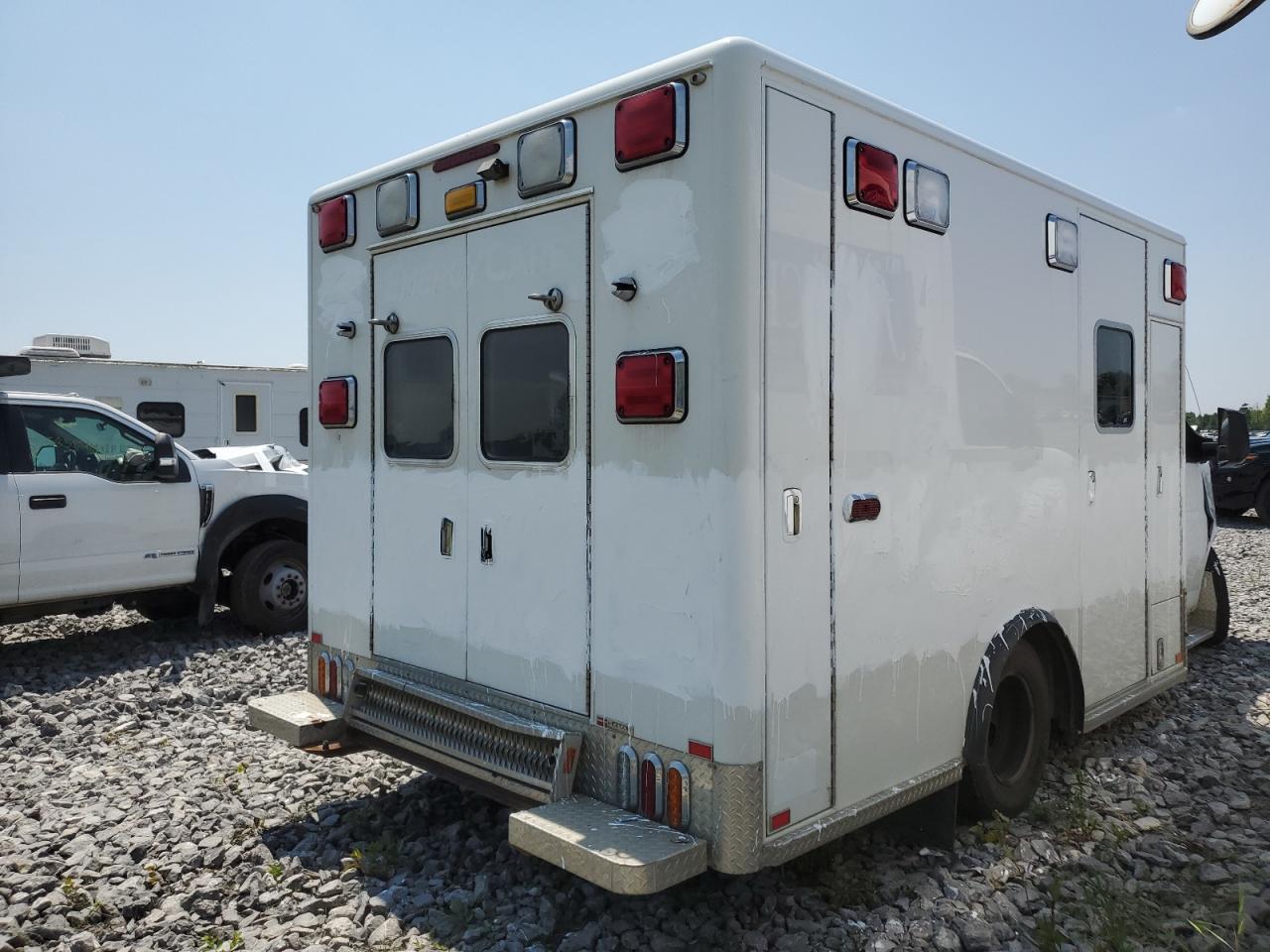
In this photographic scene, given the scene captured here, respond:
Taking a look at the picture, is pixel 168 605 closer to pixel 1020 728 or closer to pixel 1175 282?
pixel 1020 728

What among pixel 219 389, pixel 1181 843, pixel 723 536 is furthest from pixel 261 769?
pixel 219 389

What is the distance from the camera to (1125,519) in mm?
5051

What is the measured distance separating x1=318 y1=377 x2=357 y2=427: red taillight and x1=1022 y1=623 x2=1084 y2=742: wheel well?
3.06 meters

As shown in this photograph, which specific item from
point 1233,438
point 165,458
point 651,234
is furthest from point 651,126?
point 165,458

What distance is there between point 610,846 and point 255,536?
20.2ft

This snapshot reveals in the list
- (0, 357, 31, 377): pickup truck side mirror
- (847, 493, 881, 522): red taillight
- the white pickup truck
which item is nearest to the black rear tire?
(847, 493, 881, 522): red taillight

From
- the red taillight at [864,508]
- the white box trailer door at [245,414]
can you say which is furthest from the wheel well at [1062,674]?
the white box trailer door at [245,414]

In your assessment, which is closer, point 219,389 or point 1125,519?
point 1125,519

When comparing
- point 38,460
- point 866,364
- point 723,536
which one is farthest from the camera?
point 38,460

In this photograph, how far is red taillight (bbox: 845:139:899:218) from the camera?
3326 mm

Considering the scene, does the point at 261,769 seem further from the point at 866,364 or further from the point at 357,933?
the point at 866,364

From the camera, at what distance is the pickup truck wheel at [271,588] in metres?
7.96

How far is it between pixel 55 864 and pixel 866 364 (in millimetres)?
3642

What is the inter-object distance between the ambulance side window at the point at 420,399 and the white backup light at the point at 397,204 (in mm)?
469
